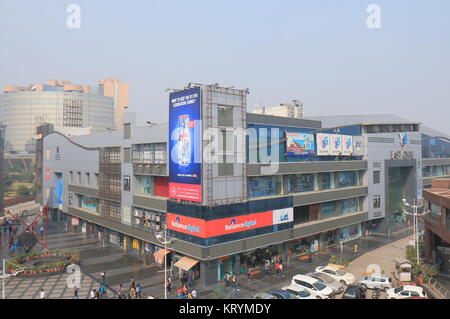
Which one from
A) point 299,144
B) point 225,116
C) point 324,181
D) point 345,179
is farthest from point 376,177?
point 225,116

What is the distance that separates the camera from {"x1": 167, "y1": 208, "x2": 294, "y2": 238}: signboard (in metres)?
32.7

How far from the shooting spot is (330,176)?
48.4 meters

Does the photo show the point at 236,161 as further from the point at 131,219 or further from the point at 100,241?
the point at 100,241

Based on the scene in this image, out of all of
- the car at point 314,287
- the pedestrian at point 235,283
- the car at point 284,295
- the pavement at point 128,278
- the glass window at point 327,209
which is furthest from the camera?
the glass window at point 327,209

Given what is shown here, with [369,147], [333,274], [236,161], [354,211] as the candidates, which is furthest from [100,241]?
[369,147]

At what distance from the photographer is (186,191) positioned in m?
34.7

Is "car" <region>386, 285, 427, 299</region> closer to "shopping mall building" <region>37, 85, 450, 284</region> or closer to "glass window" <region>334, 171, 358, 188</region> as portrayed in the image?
"shopping mall building" <region>37, 85, 450, 284</region>

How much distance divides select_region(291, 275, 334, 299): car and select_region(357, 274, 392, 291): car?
4.38 meters

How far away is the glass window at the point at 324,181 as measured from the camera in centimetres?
4678

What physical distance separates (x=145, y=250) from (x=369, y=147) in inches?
1394

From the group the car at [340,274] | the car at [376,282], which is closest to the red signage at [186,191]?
the car at [340,274]

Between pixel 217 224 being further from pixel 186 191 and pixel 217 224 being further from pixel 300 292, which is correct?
pixel 300 292

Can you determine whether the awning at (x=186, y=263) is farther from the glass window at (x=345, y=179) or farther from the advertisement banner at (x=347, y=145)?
the advertisement banner at (x=347, y=145)

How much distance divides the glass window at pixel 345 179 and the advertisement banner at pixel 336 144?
3514mm
